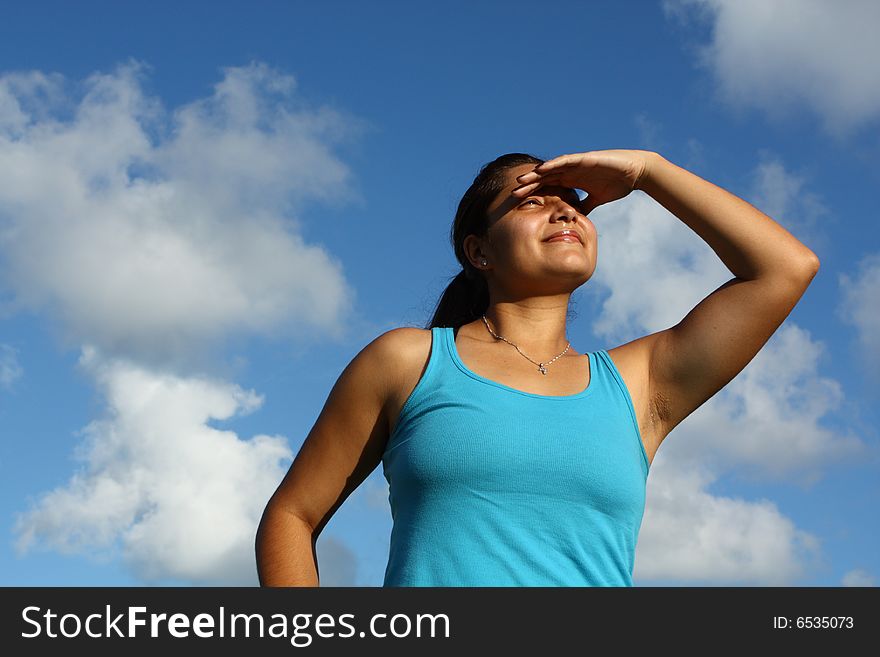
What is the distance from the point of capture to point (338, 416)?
12.9ft

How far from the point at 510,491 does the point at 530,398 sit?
16.8 inches

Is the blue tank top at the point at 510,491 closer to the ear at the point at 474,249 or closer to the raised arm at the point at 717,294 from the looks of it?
the raised arm at the point at 717,294

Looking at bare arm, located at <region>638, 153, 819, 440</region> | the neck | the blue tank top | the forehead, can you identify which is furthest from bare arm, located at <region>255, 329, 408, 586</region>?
bare arm, located at <region>638, 153, 819, 440</region>

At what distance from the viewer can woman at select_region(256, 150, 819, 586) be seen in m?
3.46

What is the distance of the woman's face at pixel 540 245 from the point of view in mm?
4137

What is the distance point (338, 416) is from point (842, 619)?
218 cm

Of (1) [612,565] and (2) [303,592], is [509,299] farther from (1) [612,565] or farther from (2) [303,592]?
(2) [303,592]

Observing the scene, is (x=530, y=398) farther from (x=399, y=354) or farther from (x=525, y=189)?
(x=525, y=189)

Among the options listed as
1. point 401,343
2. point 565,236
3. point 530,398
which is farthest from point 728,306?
point 401,343

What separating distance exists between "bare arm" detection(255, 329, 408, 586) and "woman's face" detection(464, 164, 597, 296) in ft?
2.19

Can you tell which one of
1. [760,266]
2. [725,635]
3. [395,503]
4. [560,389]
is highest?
[760,266]

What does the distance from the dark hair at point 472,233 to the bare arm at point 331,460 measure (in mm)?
843

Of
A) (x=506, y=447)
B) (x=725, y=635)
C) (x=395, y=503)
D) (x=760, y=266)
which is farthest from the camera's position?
(x=760, y=266)

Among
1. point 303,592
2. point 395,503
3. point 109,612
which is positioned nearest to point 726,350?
point 395,503
